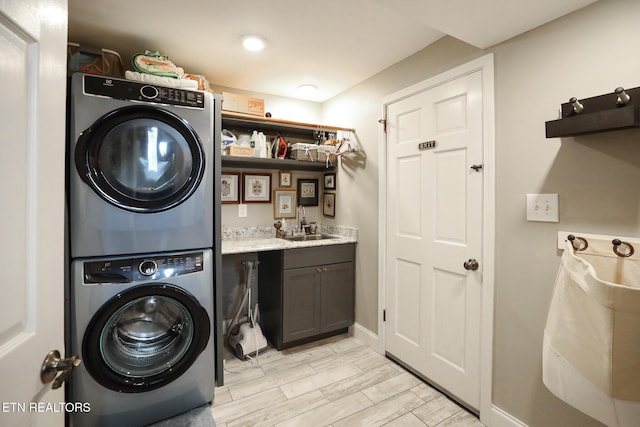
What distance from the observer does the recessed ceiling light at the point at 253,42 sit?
2.01 meters

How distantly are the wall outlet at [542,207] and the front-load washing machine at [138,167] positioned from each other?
1766 mm

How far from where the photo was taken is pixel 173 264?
1659mm

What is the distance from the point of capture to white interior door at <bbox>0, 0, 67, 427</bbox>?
1.90 ft

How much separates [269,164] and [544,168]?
2100 millimetres

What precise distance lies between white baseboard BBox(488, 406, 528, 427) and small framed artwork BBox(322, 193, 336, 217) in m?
2.02

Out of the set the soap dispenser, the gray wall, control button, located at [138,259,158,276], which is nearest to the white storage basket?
the gray wall

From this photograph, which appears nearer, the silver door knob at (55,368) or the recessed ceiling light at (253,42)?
the silver door knob at (55,368)

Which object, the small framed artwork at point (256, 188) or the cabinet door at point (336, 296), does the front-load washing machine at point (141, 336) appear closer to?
the cabinet door at point (336, 296)

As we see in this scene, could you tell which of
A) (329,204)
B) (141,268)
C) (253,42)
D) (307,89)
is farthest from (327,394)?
(307,89)

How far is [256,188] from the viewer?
2986 millimetres

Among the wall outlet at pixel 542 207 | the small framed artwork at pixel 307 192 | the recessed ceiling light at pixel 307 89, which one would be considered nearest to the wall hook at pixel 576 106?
the wall outlet at pixel 542 207

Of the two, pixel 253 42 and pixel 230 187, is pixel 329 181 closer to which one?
pixel 230 187

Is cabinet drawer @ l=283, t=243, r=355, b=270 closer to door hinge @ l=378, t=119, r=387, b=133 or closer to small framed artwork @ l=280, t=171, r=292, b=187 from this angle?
small framed artwork @ l=280, t=171, r=292, b=187

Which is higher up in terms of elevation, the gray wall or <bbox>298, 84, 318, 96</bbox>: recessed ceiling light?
<bbox>298, 84, 318, 96</bbox>: recessed ceiling light
